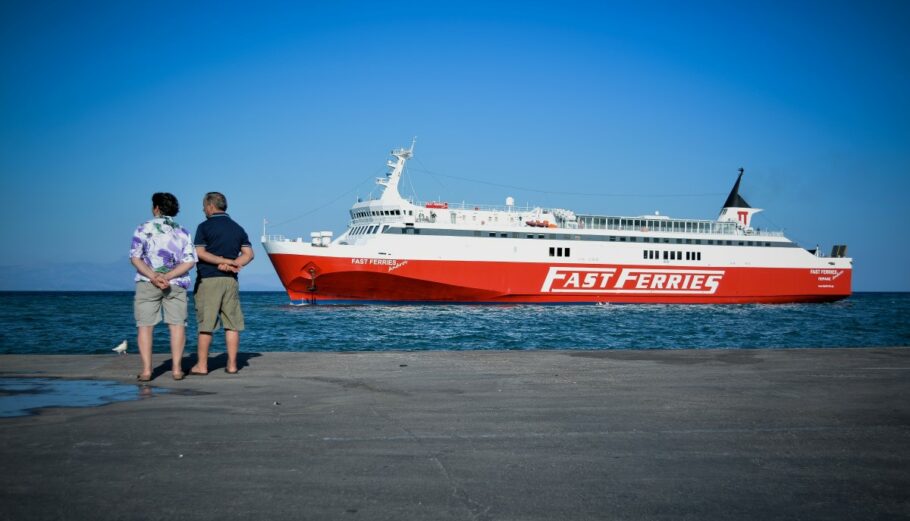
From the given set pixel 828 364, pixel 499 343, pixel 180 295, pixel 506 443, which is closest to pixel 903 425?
pixel 506 443

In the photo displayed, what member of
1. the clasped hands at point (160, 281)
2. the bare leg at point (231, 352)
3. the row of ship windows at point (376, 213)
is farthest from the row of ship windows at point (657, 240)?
the clasped hands at point (160, 281)

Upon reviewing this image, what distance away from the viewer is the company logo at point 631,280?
39.9 metres

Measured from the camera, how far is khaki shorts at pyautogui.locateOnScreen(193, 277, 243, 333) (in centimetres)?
575

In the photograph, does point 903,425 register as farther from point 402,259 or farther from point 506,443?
point 402,259

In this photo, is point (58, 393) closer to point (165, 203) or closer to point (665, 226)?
point (165, 203)

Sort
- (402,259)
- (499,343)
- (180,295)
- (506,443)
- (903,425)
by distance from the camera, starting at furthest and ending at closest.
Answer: (402,259) < (499,343) < (180,295) < (903,425) < (506,443)

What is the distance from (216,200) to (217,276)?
0.67 metres

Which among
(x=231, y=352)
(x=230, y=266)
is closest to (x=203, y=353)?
(x=231, y=352)

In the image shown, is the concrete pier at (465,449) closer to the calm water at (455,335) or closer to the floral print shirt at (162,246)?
the floral print shirt at (162,246)

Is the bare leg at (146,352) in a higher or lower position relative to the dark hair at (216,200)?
lower

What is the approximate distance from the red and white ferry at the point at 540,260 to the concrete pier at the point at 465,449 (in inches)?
1156

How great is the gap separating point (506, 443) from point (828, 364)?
15.6ft

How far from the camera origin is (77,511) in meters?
2.23

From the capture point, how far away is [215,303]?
227 inches
